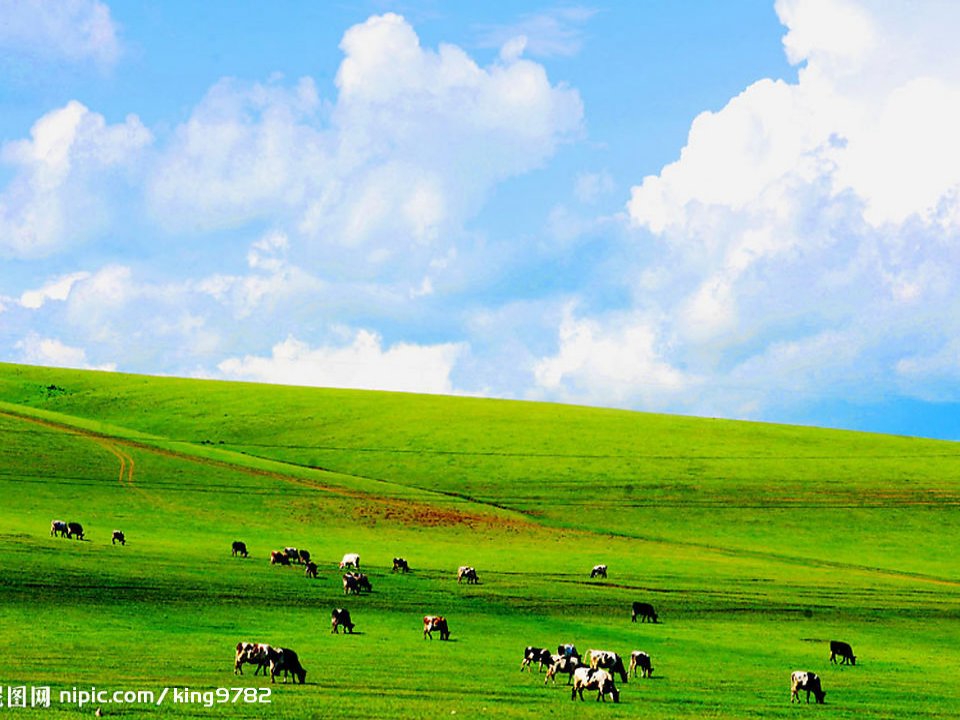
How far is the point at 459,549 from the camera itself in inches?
2359

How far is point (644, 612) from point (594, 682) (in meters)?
16.7

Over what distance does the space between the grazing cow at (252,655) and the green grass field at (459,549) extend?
458 millimetres

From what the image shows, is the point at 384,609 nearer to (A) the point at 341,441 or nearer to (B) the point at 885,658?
(B) the point at 885,658

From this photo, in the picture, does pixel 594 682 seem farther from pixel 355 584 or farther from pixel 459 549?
pixel 459 549

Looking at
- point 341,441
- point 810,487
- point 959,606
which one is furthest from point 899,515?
point 341,441

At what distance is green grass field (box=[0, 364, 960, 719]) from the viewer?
2920cm

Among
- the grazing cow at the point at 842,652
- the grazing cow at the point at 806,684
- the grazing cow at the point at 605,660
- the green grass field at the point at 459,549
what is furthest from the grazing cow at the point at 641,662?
the grazing cow at the point at 842,652

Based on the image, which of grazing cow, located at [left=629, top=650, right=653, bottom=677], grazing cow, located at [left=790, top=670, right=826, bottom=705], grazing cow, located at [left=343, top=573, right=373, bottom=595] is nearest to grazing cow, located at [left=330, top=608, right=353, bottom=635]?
grazing cow, located at [left=343, top=573, right=373, bottom=595]

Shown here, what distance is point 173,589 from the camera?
4209cm

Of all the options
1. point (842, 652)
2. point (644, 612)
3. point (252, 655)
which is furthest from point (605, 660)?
point (644, 612)

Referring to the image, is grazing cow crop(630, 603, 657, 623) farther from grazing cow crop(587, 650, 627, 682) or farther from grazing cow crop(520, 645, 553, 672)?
grazing cow crop(587, 650, 627, 682)

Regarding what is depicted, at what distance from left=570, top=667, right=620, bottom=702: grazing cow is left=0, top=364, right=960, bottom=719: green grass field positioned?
31.5 inches

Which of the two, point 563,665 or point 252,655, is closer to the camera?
point 252,655

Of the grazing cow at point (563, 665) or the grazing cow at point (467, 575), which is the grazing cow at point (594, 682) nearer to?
the grazing cow at point (563, 665)
